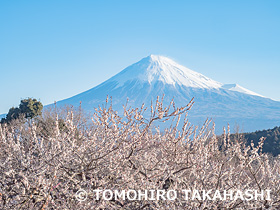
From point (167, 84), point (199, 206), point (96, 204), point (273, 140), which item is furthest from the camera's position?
point (167, 84)

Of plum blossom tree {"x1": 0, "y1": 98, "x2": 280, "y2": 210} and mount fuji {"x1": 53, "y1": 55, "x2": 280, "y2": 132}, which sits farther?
mount fuji {"x1": 53, "y1": 55, "x2": 280, "y2": 132}

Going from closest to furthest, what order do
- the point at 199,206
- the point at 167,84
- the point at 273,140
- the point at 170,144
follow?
the point at 199,206 → the point at 170,144 → the point at 273,140 → the point at 167,84

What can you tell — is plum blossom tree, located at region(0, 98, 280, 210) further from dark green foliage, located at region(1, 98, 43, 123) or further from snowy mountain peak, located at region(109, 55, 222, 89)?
snowy mountain peak, located at region(109, 55, 222, 89)

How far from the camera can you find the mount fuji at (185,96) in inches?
4766

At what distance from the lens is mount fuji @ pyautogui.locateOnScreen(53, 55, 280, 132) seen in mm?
121062

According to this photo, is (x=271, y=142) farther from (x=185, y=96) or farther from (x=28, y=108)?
(x=185, y=96)

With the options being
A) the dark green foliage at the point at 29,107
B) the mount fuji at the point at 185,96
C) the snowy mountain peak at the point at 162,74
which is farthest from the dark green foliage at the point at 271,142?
the snowy mountain peak at the point at 162,74

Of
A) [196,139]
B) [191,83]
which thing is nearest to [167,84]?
[191,83]

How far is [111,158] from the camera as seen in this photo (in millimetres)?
4066

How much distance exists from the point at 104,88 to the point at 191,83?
34.1m

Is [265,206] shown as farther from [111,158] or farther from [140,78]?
[140,78]

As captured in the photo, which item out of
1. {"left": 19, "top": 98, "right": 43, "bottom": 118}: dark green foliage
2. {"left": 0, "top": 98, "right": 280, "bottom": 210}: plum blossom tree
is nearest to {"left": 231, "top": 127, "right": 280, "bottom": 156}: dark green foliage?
{"left": 19, "top": 98, "right": 43, "bottom": 118}: dark green foliage

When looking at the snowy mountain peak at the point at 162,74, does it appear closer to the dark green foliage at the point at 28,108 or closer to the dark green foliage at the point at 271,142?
the dark green foliage at the point at 271,142

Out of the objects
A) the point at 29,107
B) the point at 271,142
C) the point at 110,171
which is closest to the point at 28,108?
the point at 29,107
